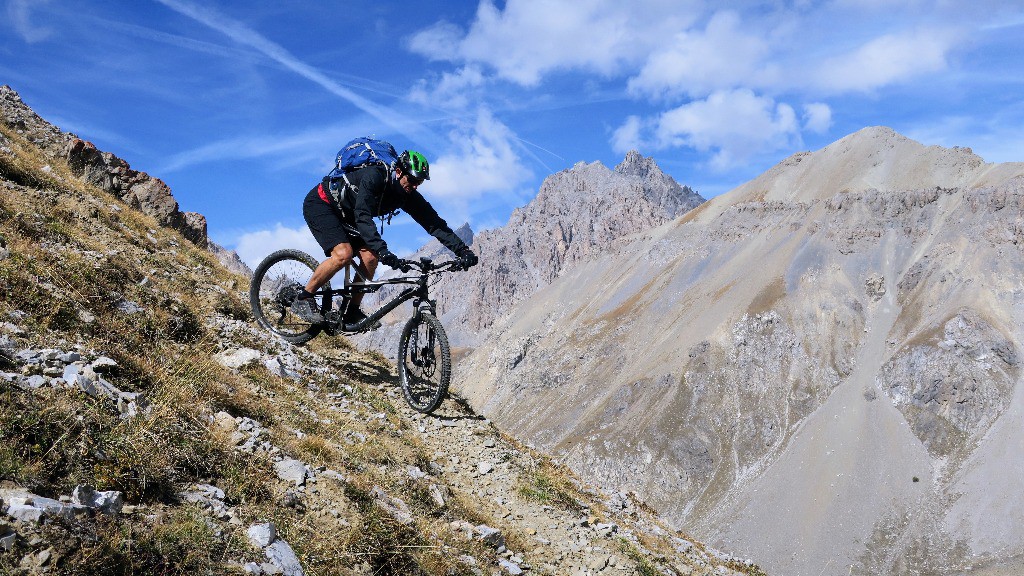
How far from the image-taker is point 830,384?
133875 mm

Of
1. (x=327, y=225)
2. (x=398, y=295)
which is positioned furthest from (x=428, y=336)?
(x=327, y=225)

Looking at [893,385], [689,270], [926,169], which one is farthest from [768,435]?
[926,169]

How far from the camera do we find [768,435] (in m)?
128

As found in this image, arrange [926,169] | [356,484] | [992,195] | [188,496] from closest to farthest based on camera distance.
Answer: [188,496], [356,484], [992,195], [926,169]

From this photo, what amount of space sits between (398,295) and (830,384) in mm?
146331

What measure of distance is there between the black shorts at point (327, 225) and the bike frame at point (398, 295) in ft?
2.46

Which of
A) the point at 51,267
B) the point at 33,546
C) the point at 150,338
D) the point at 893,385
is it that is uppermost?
the point at 893,385

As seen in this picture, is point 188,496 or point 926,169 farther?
point 926,169

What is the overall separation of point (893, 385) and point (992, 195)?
6328cm

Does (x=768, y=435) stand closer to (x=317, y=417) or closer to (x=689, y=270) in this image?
(x=689, y=270)

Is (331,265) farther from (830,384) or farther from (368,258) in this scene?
(830,384)

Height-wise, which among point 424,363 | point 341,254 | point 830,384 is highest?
point 830,384

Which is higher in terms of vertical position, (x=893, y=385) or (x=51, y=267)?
(x=893, y=385)

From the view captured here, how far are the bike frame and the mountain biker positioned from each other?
0.14 m
